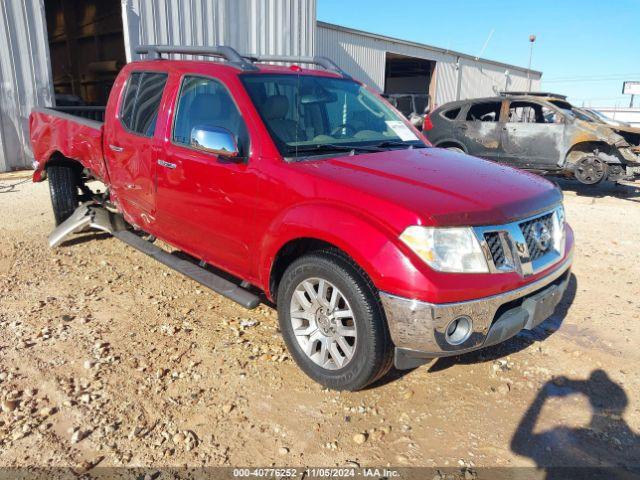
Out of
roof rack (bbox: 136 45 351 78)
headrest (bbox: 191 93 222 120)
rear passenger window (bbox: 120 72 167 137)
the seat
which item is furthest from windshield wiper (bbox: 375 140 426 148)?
rear passenger window (bbox: 120 72 167 137)

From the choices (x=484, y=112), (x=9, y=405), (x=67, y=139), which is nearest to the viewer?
(x=9, y=405)

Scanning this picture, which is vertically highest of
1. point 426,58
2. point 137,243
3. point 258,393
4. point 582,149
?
point 426,58

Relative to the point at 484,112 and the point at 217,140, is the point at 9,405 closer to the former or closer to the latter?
the point at 217,140

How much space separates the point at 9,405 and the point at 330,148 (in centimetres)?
244

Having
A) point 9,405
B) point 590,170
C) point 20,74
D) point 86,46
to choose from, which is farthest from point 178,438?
point 86,46

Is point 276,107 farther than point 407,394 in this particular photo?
Yes

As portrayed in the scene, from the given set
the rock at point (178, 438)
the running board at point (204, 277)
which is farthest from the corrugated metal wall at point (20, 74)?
the rock at point (178, 438)

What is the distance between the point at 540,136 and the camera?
957cm

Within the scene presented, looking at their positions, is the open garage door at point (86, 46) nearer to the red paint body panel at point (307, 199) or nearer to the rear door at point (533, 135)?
the rear door at point (533, 135)

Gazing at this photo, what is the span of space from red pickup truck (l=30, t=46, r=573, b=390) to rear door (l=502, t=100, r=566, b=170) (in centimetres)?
649

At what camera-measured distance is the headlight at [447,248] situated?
247cm

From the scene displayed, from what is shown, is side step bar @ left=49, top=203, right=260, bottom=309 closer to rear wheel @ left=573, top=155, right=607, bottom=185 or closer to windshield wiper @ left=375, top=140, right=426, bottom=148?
windshield wiper @ left=375, top=140, right=426, bottom=148

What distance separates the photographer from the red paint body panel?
2508 mm

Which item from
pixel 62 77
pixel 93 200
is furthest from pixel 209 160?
pixel 62 77
